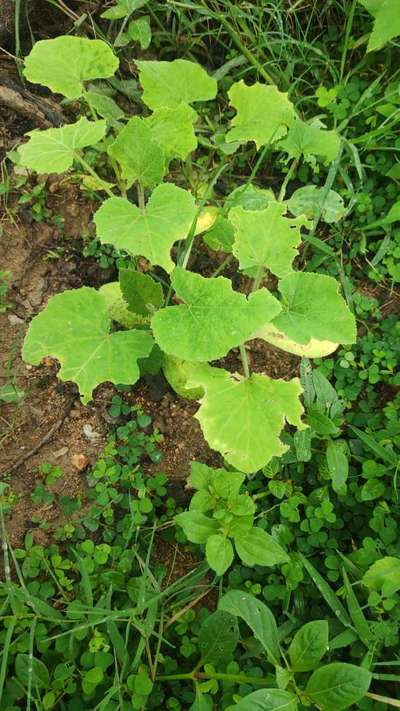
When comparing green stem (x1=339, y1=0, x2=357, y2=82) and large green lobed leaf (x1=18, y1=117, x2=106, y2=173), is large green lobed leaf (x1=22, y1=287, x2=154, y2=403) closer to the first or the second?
large green lobed leaf (x1=18, y1=117, x2=106, y2=173)

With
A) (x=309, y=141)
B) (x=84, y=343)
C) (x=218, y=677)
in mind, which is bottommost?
(x=218, y=677)

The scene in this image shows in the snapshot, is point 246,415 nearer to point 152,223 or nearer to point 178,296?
point 178,296

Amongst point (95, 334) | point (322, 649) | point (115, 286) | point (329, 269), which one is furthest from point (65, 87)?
point (322, 649)

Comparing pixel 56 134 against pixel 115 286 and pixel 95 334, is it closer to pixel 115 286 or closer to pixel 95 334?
pixel 115 286

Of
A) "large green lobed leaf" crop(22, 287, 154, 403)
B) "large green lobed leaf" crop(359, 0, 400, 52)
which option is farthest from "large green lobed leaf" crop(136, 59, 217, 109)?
"large green lobed leaf" crop(22, 287, 154, 403)

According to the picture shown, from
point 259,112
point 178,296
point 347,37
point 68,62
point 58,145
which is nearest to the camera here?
point 178,296

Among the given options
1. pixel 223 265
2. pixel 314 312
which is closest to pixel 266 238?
pixel 314 312
